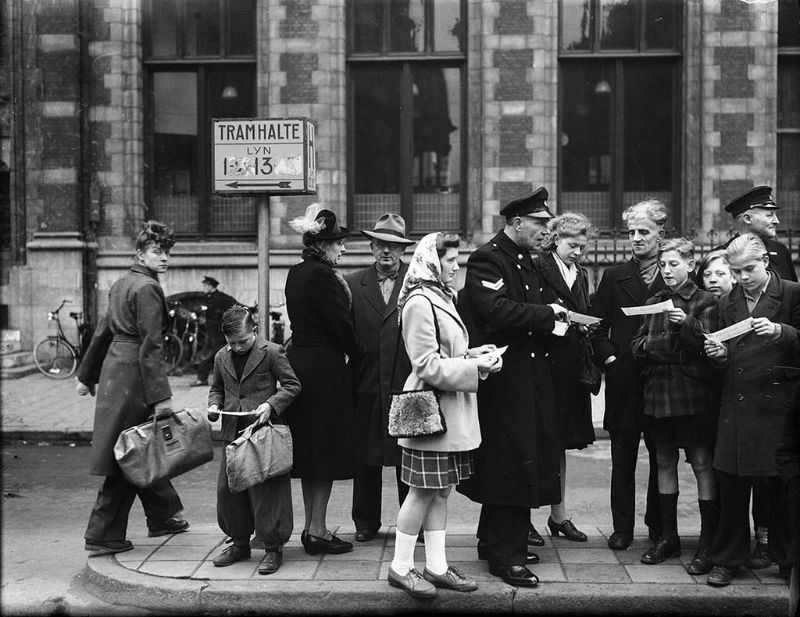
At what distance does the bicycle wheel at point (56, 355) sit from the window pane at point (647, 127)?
9.50 meters

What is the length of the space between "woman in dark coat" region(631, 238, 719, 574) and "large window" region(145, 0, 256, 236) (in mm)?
11842

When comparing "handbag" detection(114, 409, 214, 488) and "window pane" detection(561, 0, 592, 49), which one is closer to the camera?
"handbag" detection(114, 409, 214, 488)

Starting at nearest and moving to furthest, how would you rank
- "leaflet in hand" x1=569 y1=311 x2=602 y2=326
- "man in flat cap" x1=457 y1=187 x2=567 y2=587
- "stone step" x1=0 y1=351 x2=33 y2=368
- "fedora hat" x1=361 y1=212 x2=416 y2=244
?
"man in flat cap" x1=457 y1=187 x2=567 y2=587 < "leaflet in hand" x1=569 y1=311 x2=602 y2=326 < "fedora hat" x1=361 y1=212 x2=416 y2=244 < "stone step" x1=0 y1=351 x2=33 y2=368

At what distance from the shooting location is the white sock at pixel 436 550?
5.53m

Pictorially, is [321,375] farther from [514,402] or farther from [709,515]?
[709,515]

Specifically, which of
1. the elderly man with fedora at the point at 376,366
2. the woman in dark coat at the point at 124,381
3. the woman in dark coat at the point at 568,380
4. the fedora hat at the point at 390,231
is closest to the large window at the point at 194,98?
the fedora hat at the point at 390,231

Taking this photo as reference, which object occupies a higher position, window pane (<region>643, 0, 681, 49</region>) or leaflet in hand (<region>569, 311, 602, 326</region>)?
window pane (<region>643, 0, 681, 49</region>)

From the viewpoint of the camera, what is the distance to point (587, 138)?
16.7 metres

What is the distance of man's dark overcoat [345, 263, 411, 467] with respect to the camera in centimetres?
635

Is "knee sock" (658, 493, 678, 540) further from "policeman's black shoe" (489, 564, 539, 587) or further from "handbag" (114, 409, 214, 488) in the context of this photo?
"handbag" (114, 409, 214, 488)

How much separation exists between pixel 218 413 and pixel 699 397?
285cm

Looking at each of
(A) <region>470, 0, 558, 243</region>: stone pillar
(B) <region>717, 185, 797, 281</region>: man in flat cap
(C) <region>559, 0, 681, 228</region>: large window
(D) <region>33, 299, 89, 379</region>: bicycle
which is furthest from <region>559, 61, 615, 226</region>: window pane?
(B) <region>717, 185, 797, 281</region>: man in flat cap

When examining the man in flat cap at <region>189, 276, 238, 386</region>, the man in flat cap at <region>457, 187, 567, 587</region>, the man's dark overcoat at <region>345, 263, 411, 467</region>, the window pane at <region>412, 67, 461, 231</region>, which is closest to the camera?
the man in flat cap at <region>457, 187, 567, 587</region>

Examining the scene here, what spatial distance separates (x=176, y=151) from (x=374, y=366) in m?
11.6
